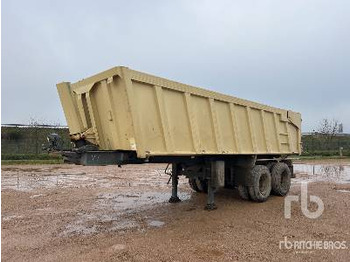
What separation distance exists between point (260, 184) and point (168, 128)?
430 cm

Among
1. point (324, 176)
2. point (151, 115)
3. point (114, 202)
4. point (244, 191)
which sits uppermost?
point (151, 115)

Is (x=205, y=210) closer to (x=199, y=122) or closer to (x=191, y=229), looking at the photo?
(x=191, y=229)

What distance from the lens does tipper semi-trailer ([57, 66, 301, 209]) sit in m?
6.35

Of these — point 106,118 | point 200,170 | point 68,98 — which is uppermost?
point 68,98

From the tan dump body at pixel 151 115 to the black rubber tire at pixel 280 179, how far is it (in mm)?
1949

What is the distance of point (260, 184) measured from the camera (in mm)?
10023

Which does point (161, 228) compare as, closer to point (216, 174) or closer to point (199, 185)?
point (216, 174)

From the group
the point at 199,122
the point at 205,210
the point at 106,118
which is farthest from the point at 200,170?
the point at 106,118

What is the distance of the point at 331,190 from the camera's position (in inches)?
471

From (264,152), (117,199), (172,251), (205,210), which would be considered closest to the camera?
(172,251)

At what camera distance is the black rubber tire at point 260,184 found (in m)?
9.50

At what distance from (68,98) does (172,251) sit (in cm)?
370

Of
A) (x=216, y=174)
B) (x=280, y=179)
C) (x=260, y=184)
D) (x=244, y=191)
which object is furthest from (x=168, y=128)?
(x=280, y=179)

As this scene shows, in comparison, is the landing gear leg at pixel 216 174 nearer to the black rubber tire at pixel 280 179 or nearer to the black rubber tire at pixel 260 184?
the black rubber tire at pixel 260 184
